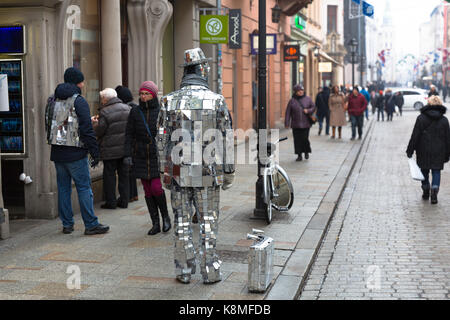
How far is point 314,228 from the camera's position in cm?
858

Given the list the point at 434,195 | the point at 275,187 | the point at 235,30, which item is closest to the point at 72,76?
the point at 275,187

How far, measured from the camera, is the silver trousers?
19.4ft

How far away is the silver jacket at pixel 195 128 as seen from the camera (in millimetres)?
5867

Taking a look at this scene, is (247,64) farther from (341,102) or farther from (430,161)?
(430,161)

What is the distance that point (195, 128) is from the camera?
5.88 m

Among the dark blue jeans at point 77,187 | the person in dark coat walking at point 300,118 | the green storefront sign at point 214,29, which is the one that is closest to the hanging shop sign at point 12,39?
the dark blue jeans at point 77,187

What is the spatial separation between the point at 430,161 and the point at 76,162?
18.0ft

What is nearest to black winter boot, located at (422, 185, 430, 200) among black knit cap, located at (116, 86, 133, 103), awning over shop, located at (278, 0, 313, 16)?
black knit cap, located at (116, 86, 133, 103)

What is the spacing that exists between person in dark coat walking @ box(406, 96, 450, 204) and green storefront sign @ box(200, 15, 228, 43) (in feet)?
19.2

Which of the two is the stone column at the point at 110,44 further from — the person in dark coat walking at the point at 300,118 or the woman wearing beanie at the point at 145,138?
the person in dark coat walking at the point at 300,118

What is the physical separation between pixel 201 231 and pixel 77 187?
2.65 metres

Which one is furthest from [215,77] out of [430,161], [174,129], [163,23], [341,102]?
[174,129]

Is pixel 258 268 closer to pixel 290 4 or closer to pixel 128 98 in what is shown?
pixel 128 98

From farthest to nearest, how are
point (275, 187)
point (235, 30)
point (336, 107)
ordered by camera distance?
point (336, 107) → point (235, 30) → point (275, 187)
